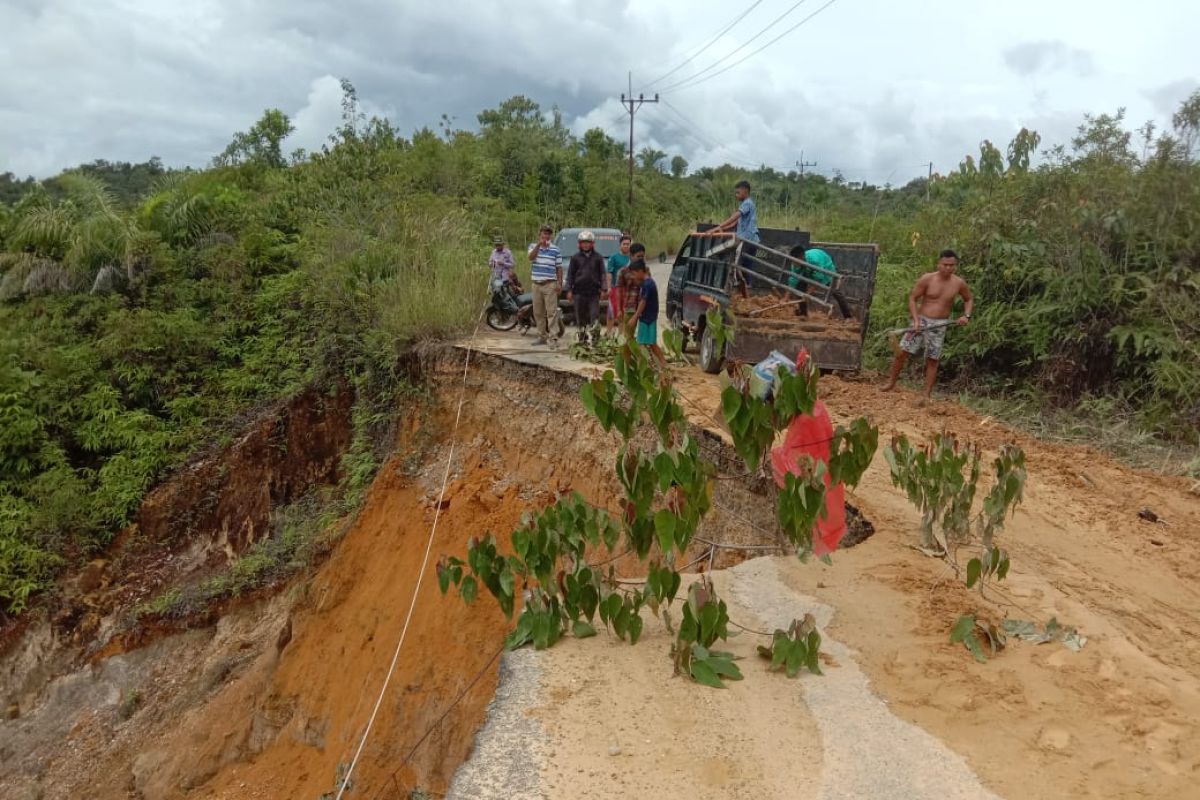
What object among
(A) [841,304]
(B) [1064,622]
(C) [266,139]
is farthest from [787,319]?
(C) [266,139]

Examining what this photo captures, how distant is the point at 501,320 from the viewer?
467 inches

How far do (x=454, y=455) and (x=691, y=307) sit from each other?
3385 millimetres

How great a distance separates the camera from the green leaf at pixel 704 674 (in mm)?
3861

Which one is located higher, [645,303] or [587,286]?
[587,286]

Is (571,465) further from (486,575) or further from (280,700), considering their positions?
(486,575)

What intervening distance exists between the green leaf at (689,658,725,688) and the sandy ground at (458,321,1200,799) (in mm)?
52

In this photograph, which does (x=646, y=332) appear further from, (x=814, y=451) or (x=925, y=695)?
(x=925, y=695)

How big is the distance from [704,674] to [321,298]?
9.44m

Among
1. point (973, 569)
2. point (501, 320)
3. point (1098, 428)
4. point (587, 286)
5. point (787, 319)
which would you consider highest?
point (587, 286)

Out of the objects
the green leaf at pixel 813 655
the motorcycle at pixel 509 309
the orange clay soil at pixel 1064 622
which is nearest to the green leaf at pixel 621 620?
the green leaf at pixel 813 655

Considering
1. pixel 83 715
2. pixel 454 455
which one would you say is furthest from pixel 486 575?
pixel 83 715

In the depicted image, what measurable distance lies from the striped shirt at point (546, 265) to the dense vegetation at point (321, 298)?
1180 millimetres

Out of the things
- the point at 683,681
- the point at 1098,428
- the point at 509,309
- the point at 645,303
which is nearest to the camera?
the point at 683,681

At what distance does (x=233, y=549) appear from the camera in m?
10.4
